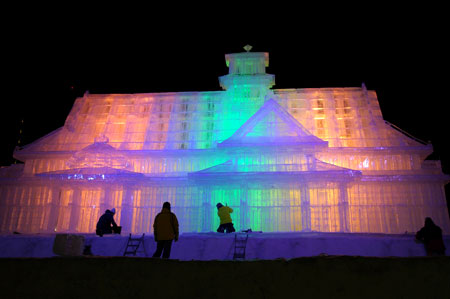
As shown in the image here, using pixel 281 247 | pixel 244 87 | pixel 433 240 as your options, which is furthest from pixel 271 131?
pixel 433 240

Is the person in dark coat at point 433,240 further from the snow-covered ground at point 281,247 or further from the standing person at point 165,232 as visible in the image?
the standing person at point 165,232

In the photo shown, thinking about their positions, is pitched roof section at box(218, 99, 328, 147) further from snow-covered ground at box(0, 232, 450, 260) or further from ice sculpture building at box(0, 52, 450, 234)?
snow-covered ground at box(0, 232, 450, 260)

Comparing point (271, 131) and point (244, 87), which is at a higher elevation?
point (244, 87)

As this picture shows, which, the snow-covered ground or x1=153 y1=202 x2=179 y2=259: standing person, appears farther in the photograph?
the snow-covered ground

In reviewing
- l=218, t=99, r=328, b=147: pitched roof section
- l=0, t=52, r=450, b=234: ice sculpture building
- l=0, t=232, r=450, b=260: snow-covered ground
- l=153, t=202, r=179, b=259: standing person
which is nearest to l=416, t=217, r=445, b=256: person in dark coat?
l=0, t=232, r=450, b=260: snow-covered ground

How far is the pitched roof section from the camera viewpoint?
27438mm

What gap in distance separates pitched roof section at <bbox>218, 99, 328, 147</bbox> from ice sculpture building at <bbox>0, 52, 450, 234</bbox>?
72mm

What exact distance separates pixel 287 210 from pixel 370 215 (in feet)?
19.6

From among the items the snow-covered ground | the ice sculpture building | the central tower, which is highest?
the central tower

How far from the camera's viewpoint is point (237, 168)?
2683 cm

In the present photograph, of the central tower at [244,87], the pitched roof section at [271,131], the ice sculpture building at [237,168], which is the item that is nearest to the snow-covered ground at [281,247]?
the ice sculpture building at [237,168]

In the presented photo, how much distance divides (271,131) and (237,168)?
12.7 ft

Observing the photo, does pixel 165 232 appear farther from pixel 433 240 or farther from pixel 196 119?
pixel 196 119

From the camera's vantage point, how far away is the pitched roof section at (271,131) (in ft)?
90.0
